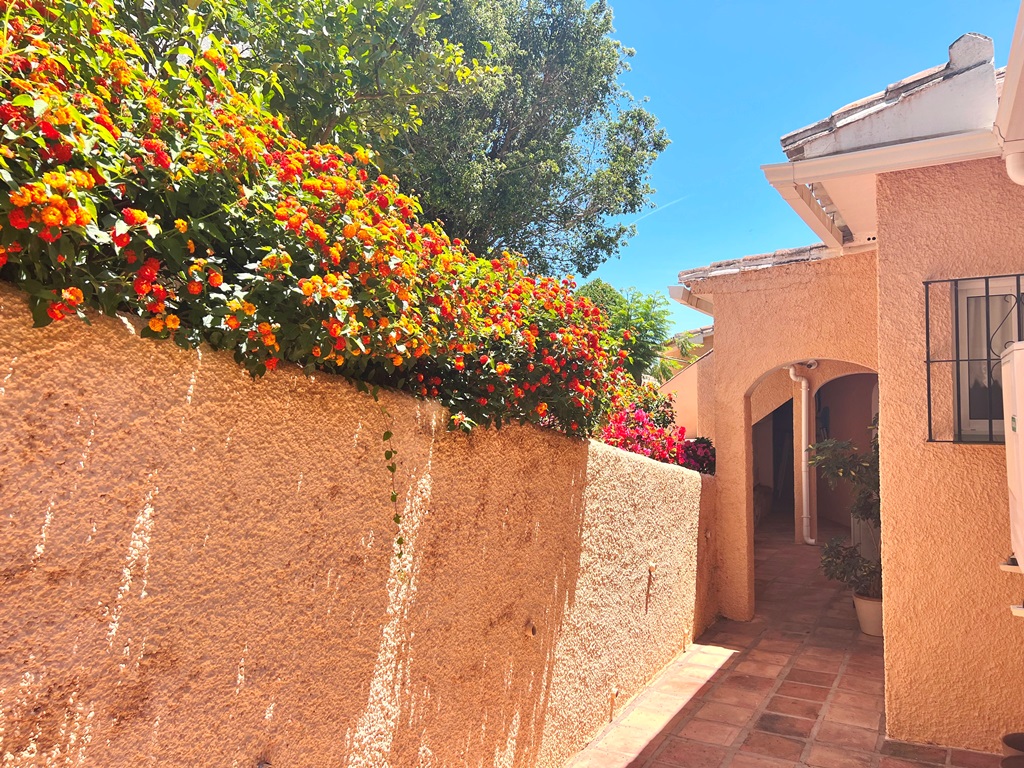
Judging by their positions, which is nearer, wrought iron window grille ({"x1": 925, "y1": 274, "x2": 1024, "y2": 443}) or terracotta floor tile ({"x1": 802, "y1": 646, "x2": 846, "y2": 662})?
wrought iron window grille ({"x1": 925, "y1": 274, "x2": 1024, "y2": 443})

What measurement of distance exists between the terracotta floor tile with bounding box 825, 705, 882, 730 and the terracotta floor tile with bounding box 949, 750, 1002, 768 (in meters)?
0.58

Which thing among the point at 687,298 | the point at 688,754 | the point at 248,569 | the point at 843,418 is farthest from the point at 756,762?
the point at 843,418

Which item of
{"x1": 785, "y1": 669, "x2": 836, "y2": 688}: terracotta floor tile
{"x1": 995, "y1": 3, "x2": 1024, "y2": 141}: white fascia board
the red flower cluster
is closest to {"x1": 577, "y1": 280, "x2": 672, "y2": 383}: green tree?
the red flower cluster

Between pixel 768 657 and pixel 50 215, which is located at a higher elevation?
pixel 50 215

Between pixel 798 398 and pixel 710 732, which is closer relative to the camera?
pixel 710 732

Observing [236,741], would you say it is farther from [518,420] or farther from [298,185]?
[518,420]

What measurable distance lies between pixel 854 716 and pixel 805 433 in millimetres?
7791

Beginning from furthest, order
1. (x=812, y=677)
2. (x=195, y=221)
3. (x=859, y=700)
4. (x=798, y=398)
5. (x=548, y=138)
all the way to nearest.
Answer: (x=548, y=138) < (x=798, y=398) < (x=812, y=677) < (x=859, y=700) < (x=195, y=221)

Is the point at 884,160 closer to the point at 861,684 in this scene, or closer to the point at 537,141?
the point at 861,684

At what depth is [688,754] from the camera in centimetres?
500

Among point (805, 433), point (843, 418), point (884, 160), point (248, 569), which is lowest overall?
point (248, 569)

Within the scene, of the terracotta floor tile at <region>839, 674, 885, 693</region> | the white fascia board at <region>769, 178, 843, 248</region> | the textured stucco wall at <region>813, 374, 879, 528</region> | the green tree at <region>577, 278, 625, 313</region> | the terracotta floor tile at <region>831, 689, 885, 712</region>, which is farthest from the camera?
the textured stucco wall at <region>813, 374, 879, 528</region>

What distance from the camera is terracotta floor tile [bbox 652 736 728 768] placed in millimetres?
4844

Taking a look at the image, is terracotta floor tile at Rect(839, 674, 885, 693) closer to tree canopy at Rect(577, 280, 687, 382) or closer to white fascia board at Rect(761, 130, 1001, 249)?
white fascia board at Rect(761, 130, 1001, 249)
